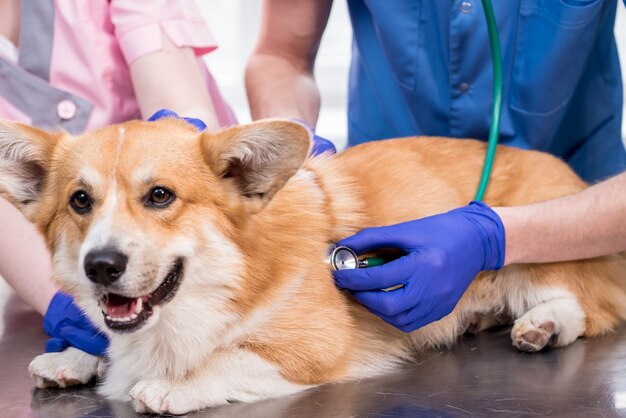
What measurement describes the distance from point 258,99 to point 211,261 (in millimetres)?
883

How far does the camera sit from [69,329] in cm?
151

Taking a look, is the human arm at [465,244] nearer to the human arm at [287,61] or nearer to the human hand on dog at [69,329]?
the human hand on dog at [69,329]

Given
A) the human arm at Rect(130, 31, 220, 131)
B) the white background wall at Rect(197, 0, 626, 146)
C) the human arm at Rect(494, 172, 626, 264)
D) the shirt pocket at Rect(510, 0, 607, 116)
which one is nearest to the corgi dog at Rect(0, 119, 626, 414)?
the human arm at Rect(494, 172, 626, 264)

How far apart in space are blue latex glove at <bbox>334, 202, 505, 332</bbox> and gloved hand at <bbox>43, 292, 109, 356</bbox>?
424 mm

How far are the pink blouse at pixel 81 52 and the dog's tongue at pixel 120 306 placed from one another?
0.77m

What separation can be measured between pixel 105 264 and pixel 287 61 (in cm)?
115

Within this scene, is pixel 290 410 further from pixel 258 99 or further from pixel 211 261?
pixel 258 99

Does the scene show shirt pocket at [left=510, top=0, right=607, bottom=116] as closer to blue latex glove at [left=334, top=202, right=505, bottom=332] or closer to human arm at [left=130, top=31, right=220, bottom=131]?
blue latex glove at [left=334, top=202, right=505, bottom=332]

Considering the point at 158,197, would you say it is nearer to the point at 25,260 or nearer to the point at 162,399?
the point at 162,399

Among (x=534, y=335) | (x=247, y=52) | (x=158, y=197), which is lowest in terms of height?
Result: (x=247, y=52)

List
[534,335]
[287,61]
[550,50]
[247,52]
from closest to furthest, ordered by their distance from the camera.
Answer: [534,335] < [550,50] < [287,61] < [247,52]

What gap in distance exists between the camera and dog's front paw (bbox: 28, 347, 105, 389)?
142 cm

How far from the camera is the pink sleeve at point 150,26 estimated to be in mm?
1914

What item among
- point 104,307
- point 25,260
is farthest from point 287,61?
point 104,307
